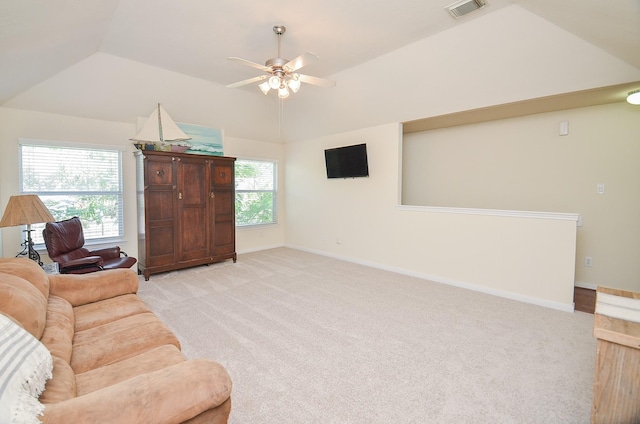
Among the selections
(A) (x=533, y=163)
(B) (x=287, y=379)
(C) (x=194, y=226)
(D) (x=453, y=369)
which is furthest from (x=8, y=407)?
(A) (x=533, y=163)

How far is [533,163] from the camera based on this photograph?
4141mm

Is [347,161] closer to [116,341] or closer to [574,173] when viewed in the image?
[574,173]

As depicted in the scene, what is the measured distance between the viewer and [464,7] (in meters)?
2.66

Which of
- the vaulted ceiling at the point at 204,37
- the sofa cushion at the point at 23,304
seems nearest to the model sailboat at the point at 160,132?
the vaulted ceiling at the point at 204,37

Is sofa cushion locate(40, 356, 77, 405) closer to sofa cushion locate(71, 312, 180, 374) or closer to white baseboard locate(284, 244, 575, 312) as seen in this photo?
sofa cushion locate(71, 312, 180, 374)

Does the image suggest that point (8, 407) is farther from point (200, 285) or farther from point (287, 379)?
point (200, 285)

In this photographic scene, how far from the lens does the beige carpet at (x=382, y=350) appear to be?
177cm

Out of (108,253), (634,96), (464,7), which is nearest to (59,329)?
(108,253)

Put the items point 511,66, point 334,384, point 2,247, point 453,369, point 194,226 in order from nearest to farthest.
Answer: point 334,384 < point 453,369 < point 511,66 < point 2,247 < point 194,226

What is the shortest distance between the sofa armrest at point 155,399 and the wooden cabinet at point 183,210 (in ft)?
12.0

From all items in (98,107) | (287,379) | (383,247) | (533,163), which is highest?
(98,107)

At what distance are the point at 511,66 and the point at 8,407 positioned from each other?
4.26m

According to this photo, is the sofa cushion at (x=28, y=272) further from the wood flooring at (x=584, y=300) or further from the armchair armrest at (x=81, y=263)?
the wood flooring at (x=584, y=300)

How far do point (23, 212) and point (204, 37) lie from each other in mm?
2592
